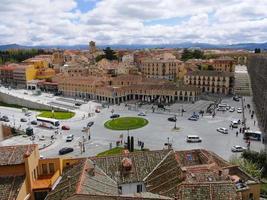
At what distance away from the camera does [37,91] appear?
10994 centimetres

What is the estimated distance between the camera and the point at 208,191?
18.8m

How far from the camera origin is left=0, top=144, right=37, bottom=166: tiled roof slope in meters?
27.2

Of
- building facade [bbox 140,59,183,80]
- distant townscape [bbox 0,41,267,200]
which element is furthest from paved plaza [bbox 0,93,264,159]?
building facade [bbox 140,59,183,80]

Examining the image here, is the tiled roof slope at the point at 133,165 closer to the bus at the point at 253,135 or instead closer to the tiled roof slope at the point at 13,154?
the tiled roof slope at the point at 13,154

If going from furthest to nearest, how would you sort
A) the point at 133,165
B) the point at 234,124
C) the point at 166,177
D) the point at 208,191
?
the point at 234,124, the point at 133,165, the point at 166,177, the point at 208,191

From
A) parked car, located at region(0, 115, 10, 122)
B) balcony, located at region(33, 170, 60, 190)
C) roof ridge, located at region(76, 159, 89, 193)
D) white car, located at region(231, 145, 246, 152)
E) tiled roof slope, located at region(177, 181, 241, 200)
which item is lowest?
parked car, located at region(0, 115, 10, 122)

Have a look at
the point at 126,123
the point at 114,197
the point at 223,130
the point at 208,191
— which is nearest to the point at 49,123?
the point at 126,123

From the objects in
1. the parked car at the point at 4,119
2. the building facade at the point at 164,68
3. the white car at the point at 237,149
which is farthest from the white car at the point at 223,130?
the building facade at the point at 164,68

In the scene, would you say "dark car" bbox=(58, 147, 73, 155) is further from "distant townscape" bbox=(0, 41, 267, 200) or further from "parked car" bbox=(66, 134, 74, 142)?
"parked car" bbox=(66, 134, 74, 142)

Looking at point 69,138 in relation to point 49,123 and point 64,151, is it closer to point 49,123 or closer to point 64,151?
point 64,151

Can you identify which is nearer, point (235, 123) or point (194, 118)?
point (235, 123)

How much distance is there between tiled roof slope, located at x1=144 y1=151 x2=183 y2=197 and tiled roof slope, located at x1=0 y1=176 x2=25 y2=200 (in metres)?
10.8

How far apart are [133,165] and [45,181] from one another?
8229mm

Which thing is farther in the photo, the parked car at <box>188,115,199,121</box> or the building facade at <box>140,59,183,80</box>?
the building facade at <box>140,59,183,80</box>
